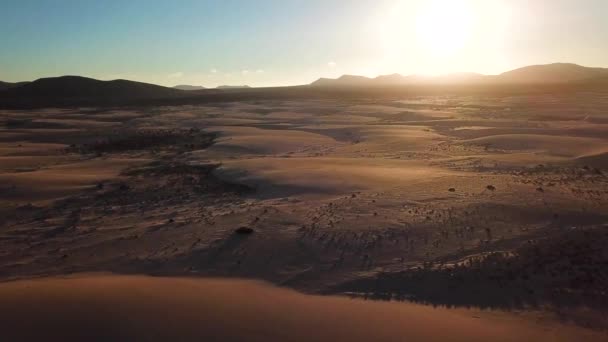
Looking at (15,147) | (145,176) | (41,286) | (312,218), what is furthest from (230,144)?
(41,286)

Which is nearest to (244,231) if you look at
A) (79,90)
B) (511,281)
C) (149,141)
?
(511,281)

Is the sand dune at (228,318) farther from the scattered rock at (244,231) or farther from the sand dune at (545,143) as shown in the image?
the sand dune at (545,143)

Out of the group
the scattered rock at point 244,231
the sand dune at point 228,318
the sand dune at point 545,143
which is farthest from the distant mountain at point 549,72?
the sand dune at point 228,318

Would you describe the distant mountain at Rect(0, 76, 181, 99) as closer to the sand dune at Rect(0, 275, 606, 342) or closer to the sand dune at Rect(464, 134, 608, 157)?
the sand dune at Rect(464, 134, 608, 157)

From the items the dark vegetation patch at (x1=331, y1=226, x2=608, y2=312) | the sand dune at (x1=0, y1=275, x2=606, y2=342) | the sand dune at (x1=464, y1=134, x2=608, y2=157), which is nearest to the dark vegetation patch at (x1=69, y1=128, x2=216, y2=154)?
the sand dune at (x1=464, y1=134, x2=608, y2=157)

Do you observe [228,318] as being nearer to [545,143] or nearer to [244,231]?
[244,231]
